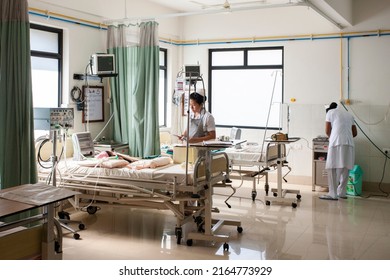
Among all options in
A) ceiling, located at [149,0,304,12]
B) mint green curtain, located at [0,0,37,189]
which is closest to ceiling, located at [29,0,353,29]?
ceiling, located at [149,0,304,12]

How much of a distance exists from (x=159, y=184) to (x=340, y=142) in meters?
3.19

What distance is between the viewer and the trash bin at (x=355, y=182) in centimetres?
717

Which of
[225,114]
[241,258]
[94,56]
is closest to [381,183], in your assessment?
[225,114]

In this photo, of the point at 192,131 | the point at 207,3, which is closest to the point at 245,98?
the point at 207,3

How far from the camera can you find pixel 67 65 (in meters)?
6.23

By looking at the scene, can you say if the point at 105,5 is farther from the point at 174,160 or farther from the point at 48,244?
the point at 48,244

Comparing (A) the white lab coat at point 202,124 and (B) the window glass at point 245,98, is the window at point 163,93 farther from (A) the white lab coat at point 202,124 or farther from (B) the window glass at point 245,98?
(A) the white lab coat at point 202,124

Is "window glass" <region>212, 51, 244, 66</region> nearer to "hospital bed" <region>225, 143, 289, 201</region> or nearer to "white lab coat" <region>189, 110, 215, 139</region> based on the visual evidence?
"hospital bed" <region>225, 143, 289, 201</region>

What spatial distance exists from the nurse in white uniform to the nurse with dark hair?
7.48 feet

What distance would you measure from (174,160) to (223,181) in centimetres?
69

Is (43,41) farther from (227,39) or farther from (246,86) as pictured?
(246,86)

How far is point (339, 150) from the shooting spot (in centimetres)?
677

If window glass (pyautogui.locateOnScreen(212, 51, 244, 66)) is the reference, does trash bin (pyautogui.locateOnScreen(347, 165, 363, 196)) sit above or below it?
below

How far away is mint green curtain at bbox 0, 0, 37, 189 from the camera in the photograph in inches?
175
